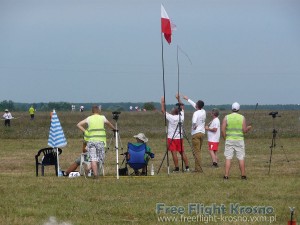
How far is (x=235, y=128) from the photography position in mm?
18078

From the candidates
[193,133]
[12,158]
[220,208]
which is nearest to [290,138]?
[12,158]

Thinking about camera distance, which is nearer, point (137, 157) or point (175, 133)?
point (137, 157)

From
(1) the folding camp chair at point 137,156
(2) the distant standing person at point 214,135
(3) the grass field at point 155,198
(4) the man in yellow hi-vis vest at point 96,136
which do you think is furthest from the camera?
(2) the distant standing person at point 214,135

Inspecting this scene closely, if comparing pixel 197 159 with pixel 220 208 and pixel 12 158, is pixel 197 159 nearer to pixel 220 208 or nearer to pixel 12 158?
pixel 220 208

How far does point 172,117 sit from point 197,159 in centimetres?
137

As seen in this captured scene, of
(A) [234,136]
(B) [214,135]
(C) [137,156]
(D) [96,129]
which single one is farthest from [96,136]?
(B) [214,135]

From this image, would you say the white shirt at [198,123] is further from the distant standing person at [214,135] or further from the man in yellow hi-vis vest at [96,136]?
the man in yellow hi-vis vest at [96,136]

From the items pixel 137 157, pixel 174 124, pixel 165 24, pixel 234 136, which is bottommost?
pixel 137 157

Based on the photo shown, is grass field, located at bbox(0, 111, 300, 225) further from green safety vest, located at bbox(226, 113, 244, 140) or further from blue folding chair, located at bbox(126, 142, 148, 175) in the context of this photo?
green safety vest, located at bbox(226, 113, 244, 140)

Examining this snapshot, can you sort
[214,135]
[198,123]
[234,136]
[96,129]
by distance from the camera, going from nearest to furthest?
[234,136] → [96,129] → [198,123] → [214,135]

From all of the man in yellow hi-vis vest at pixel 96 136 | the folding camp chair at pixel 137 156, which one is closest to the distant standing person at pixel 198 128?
the folding camp chair at pixel 137 156

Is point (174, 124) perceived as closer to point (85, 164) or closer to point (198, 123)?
point (198, 123)

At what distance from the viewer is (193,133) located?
2098cm

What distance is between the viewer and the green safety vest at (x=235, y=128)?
18047 millimetres
